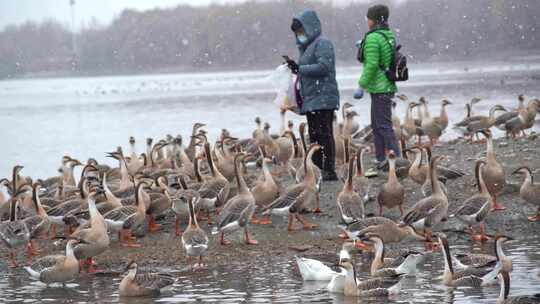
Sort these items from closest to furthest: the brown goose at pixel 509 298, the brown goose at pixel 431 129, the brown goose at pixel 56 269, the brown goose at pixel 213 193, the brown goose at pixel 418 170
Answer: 1. the brown goose at pixel 509 298
2. the brown goose at pixel 56 269
3. the brown goose at pixel 213 193
4. the brown goose at pixel 418 170
5. the brown goose at pixel 431 129

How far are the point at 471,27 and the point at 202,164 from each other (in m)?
33.7

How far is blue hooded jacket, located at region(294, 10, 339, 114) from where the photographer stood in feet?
43.4

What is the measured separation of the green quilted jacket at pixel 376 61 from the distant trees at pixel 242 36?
33.7 m

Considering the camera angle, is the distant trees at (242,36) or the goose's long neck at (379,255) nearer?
the goose's long neck at (379,255)

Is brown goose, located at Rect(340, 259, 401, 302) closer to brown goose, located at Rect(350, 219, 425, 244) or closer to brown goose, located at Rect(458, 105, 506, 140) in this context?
brown goose, located at Rect(350, 219, 425, 244)

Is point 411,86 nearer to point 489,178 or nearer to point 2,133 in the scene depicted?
point 2,133

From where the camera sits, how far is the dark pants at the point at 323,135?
13609 millimetres

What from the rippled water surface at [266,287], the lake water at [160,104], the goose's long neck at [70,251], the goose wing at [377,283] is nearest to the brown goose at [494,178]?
the rippled water surface at [266,287]

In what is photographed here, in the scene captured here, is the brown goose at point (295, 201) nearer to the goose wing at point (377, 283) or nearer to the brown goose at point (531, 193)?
the brown goose at point (531, 193)

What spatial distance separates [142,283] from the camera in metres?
9.56

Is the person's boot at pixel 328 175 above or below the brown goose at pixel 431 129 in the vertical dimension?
below

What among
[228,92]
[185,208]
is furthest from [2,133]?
[185,208]

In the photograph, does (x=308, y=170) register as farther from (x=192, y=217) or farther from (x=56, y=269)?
(x=56, y=269)

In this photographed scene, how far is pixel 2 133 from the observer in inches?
1122
